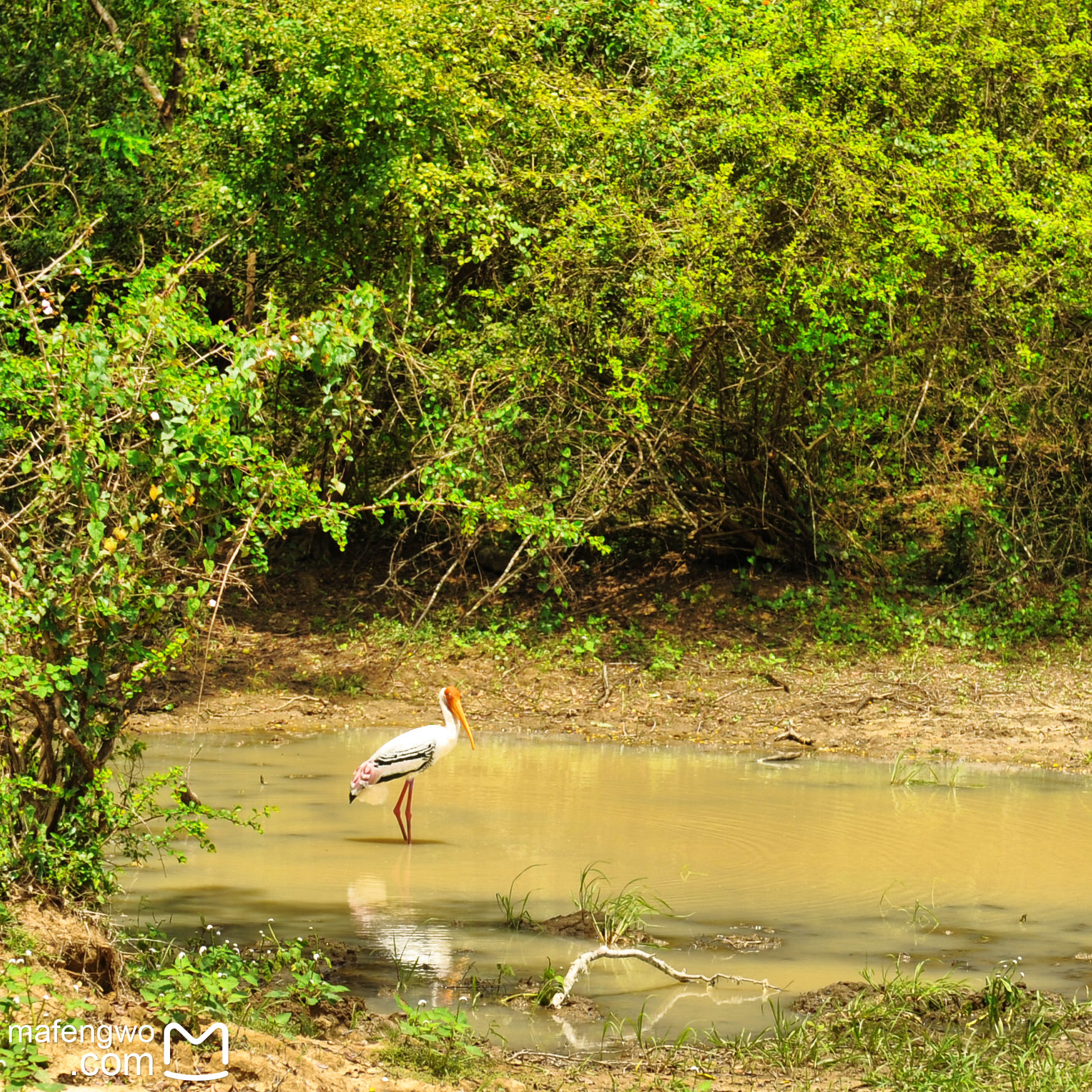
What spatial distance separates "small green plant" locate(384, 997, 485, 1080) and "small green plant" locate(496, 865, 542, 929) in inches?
66.4

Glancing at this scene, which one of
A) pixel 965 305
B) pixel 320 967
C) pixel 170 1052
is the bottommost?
pixel 320 967

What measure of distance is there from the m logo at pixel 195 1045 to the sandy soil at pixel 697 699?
773 cm

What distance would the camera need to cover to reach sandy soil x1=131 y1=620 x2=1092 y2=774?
39.8 ft

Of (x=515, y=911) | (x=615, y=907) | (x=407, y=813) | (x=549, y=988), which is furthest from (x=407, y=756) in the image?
(x=549, y=988)

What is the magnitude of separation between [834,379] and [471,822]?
6775 millimetres

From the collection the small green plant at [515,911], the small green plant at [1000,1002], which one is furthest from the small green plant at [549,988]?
the small green plant at [1000,1002]

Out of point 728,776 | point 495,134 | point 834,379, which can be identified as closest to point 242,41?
point 495,134

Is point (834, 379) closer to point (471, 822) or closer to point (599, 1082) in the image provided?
point (471, 822)

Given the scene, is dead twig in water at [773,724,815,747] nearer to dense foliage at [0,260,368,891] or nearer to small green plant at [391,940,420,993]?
small green plant at [391,940,420,993]

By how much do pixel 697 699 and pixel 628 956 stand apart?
22.1 ft

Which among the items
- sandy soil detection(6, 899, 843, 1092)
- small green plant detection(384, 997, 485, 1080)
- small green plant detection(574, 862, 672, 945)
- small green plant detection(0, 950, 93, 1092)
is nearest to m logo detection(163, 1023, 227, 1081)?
sandy soil detection(6, 899, 843, 1092)

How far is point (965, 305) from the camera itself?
14.6 m

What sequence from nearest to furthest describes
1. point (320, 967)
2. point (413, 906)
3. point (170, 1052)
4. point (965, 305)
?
point (170, 1052)
point (320, 967)
point (413, 906)
point (965, 305)

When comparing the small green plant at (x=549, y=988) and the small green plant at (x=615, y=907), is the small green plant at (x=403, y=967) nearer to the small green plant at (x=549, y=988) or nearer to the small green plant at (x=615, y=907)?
the small green plant at (x=549, y=988)
